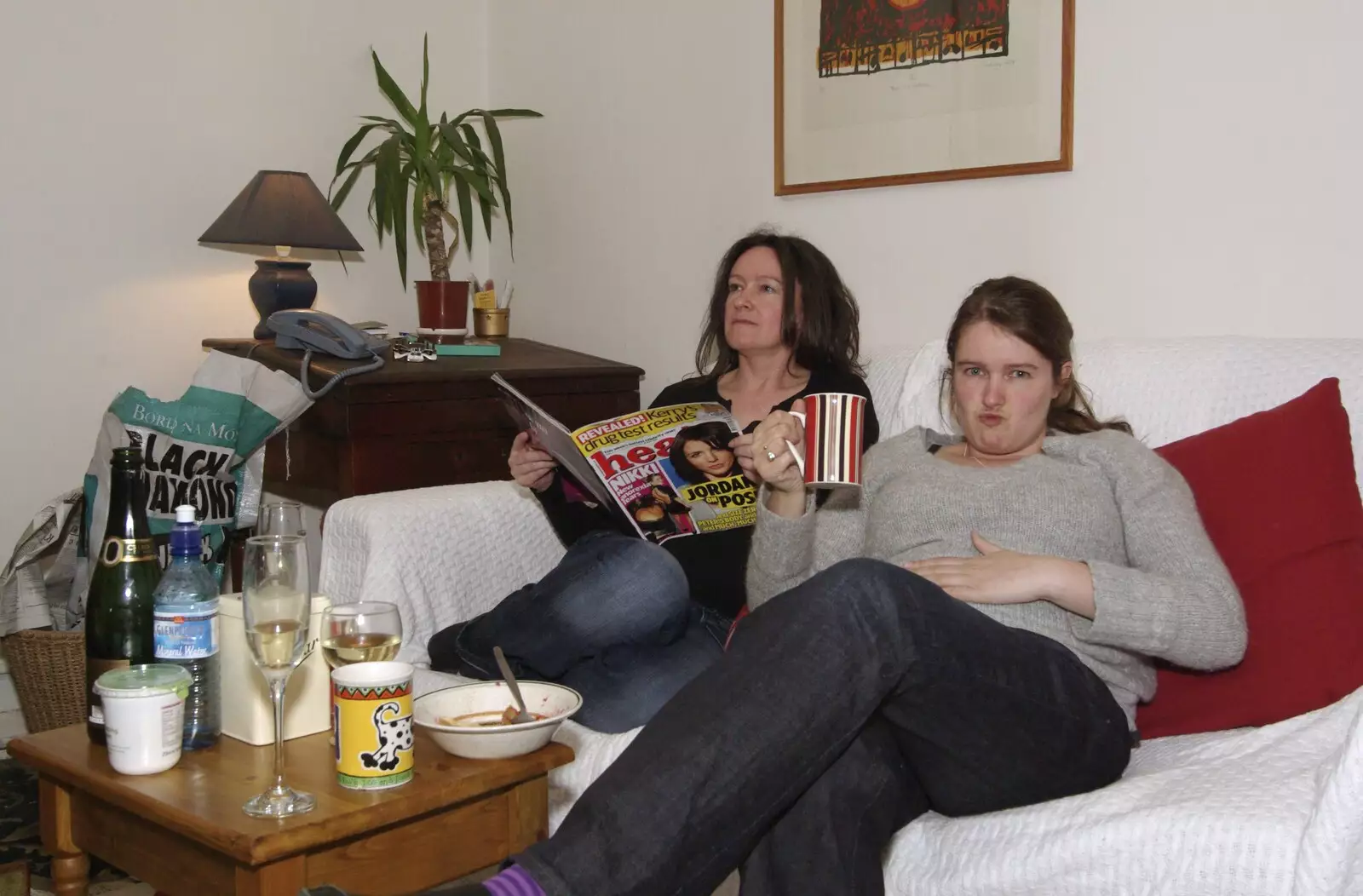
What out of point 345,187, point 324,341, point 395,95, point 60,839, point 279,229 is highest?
point 395,95

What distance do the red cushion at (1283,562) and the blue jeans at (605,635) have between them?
591mm

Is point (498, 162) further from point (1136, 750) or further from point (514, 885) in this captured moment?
point (514, 885)

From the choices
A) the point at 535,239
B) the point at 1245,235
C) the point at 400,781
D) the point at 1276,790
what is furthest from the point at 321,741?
the point at 535,239

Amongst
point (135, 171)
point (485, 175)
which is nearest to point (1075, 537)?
point (485, 175)

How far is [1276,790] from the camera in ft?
3.70

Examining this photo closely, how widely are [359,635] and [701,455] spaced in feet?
2.34

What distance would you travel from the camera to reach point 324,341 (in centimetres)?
238

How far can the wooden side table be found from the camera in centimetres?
232

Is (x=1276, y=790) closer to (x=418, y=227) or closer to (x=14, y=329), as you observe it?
(x=418, y=227)

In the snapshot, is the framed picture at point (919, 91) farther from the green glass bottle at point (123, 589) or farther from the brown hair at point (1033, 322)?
the green glass bottle at point (123, 589)

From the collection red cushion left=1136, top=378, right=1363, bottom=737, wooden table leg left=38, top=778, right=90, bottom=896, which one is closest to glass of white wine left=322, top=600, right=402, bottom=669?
wooden table leg left=38, top=778, right=90, bottom=896

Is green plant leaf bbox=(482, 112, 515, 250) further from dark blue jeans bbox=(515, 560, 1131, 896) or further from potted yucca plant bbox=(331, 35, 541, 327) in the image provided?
dark blue jeans bbox=(515, 560, 1131, 896)

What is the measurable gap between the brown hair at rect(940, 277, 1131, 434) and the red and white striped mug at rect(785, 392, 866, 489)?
1.02ft

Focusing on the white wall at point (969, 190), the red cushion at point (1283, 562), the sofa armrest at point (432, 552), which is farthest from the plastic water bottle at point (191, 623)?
the white wall at point (969, 190)
